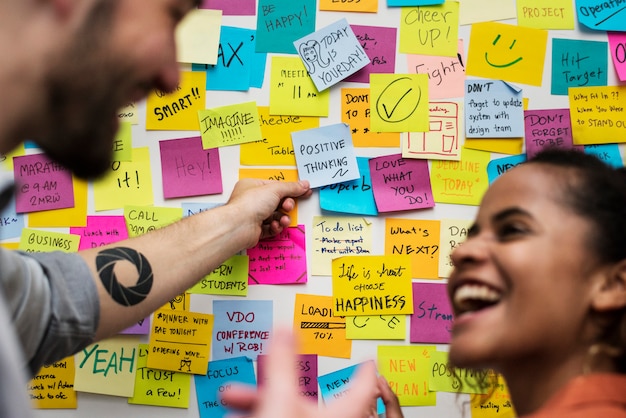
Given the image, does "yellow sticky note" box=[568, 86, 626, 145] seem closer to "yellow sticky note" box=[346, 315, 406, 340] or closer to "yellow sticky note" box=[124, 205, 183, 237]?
"yellow sticky note" box=[346, 315, 406, 340]

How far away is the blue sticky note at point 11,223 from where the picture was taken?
4.37ft

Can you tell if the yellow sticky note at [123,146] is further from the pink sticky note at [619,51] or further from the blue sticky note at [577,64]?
the pink sticky note at [619,51]

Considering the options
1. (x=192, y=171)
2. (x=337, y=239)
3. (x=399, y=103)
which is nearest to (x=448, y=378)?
(x=337, y=239)

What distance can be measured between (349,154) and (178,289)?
0.44m

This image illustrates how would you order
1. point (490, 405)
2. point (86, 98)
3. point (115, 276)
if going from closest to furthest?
point (86, 98), point (115, 276), point (490, 405)

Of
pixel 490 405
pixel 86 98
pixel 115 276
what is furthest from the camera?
pixel 490 405

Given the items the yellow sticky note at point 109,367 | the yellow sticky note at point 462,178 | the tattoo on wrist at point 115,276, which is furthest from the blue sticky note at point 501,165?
the yellow sticky note at point 109,367

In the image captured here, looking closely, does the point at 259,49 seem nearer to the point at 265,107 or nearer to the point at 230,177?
the point at 265,107

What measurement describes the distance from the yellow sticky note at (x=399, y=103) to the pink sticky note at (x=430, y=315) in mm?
331

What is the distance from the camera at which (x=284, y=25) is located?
133cm

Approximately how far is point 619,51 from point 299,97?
68 cm

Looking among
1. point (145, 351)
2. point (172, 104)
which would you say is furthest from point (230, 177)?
point (145, 351)

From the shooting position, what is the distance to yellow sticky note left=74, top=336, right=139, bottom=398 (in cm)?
129

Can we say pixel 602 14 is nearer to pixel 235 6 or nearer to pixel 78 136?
pixel 235 6
